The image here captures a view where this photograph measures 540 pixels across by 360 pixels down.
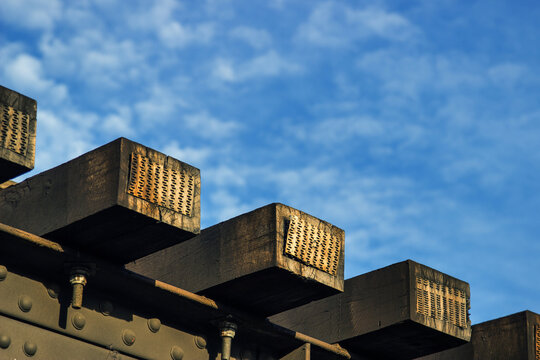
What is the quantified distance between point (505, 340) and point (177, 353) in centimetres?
449

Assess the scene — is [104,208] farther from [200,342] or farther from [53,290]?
Answer: [200,342]

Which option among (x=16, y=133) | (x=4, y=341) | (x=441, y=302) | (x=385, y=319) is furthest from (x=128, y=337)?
(x=441, y=302)

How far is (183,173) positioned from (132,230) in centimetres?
73

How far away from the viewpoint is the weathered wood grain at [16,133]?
952cm

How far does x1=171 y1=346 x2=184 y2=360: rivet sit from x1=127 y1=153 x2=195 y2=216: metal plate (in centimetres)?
157

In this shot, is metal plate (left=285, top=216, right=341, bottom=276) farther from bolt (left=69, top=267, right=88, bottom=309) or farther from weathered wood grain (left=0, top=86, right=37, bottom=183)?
weathered wood grain (left=0, top=86, right=37, bottom=183)

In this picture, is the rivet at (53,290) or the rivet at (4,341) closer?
the rivet at (4,341)

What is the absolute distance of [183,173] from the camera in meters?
10.5

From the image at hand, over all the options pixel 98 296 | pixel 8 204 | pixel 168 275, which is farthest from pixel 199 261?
pixel 8 204

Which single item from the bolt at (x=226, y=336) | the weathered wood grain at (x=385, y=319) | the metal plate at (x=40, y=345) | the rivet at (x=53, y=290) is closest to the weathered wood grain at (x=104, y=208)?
the rivet at (x=53, y=290)

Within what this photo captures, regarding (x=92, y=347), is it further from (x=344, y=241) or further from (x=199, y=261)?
(x=344, y=241)

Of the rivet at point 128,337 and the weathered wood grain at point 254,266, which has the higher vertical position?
the weathered wood grain at point 254,266

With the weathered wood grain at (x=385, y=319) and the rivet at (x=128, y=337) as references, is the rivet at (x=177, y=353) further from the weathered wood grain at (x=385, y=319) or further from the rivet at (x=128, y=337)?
the weathered wood grain at (x=385, y=319)

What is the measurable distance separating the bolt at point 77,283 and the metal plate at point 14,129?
1.25 metres
